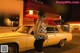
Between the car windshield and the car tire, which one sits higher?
the car windshield

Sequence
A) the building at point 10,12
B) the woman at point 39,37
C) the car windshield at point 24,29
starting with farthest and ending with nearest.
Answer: the building at point 10,12 → the car windshield at point 24,29 → the woman at point 39,37

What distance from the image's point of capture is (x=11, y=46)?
8.56 meters

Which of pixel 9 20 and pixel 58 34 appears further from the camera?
pixel 9 20

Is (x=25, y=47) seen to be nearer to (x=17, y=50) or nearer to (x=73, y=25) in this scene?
(x=17, y=50)

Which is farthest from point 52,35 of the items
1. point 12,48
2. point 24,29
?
point 12,48

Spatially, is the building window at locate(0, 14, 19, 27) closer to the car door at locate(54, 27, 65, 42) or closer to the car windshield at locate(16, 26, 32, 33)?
the car door at locate(54, 27, 65, 42)

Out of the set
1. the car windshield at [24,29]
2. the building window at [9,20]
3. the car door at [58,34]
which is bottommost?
the car door at [58,34]

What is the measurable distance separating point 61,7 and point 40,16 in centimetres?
3148

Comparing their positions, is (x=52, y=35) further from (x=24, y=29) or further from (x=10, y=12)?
(x=10, y=12)

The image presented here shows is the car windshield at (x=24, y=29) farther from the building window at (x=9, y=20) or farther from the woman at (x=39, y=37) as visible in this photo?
the building window at (x=9, y=20)

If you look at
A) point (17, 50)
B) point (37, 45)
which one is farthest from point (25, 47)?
point (37, 45)

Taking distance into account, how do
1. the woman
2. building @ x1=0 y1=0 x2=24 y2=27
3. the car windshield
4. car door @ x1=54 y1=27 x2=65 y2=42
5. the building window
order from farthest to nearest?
the building window < building @ x1=0 y1=0 x2=24 y2=27 < car door @ x1=54 y1=27 x2=65 y2=42 < the car windshield < the woman

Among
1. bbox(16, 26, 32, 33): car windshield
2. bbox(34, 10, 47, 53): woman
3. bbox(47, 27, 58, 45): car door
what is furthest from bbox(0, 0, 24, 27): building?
bbox(34, 10, 47, 53): woman

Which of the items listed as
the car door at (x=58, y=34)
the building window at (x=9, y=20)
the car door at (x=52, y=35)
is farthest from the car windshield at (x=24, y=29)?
the building window at (x=9, y=20)
